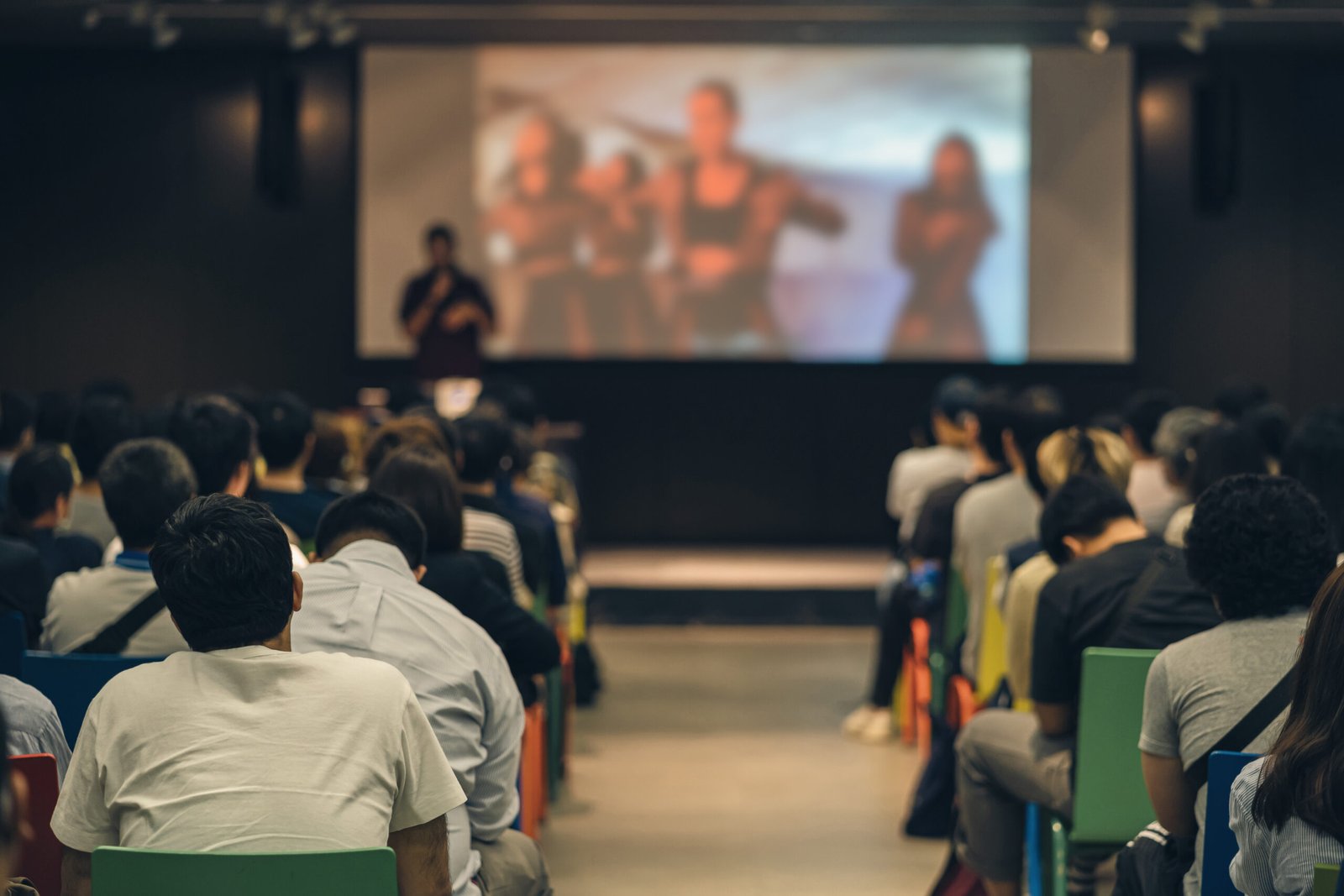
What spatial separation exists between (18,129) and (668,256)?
4182 millimetres

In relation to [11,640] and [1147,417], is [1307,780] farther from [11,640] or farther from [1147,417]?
[1147,417]

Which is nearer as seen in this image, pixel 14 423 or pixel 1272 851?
pixel 1272 851

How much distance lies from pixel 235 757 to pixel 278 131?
7.80m

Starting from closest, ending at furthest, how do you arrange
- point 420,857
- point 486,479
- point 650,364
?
point 420,857 → point 486,479 → point 650,364

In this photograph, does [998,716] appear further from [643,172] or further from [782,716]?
[643,172]

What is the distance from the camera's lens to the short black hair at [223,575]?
1810 mm

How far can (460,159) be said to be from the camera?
934cm

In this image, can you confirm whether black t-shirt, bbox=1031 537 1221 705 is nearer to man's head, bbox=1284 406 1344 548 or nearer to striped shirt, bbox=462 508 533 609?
man's head, bbox=1284 406 1344 548

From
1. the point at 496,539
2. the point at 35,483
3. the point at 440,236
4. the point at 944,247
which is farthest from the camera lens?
the point at 944,247

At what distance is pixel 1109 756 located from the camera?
9.20 ft

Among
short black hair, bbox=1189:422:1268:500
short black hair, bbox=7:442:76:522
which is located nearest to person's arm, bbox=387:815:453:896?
short black hair, bbox=7:442:76:522

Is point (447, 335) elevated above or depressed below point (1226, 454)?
above

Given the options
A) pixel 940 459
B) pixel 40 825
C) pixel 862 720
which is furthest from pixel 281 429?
pixel 940 459

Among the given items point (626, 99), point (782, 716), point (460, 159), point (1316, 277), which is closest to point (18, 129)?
point (460, 159)
